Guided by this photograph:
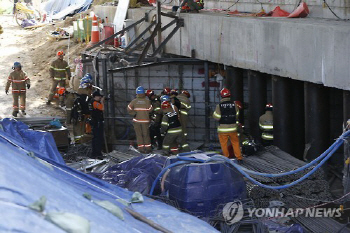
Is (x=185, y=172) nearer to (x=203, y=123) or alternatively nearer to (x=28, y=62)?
(x=203, y=123)

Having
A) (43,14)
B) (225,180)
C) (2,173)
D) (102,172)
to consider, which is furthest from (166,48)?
(43,14)

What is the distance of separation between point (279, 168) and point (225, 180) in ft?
8.80

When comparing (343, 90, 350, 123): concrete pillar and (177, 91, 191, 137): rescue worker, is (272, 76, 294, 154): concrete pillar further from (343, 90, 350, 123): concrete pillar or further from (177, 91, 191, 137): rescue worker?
(343, 90, 350, 123): concrete pillar

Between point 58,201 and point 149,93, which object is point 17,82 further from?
point 58,201

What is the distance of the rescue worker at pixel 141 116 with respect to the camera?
16203 mm

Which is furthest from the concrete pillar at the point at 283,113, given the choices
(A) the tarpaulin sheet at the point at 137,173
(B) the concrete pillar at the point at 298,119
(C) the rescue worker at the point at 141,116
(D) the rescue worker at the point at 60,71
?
(D) the rescue worker at the point at 60,71

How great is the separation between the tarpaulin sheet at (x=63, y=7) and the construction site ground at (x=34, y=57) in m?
2.06

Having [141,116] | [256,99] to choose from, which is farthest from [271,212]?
[141,116]

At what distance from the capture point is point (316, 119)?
1400cm

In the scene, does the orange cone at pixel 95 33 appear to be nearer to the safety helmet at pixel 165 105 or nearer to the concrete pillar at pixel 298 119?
the safety helmet at pixel 165 105

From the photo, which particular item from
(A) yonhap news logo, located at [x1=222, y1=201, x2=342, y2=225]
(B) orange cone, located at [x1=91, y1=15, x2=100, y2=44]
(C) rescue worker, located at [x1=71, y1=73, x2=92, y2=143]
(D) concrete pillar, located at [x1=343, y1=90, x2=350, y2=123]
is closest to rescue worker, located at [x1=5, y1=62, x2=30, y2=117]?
(B) orange cone, located at [x1=91, y1=15, x2=100, y2=44]

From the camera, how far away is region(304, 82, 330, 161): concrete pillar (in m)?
13.9

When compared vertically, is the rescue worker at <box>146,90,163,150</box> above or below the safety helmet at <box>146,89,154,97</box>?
below

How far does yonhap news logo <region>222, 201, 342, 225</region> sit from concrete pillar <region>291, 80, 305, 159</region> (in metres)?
4.23
